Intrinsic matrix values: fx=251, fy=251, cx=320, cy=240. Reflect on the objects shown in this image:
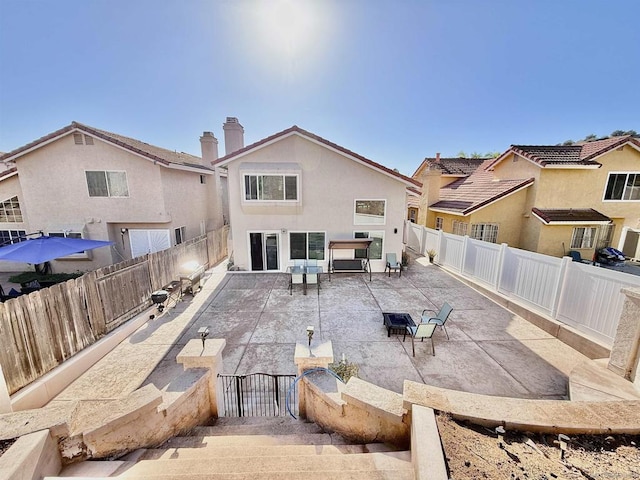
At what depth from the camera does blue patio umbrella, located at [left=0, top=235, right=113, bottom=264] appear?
8.50 meters

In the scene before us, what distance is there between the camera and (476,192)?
53.1 feet

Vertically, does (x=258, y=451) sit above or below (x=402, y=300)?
above

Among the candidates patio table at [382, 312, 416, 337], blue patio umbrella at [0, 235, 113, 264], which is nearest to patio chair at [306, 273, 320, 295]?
patio table at [382, 312, 416, 337]

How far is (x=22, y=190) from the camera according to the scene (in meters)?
12.4

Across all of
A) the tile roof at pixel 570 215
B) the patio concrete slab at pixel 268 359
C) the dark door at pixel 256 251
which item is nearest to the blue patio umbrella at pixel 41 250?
the dark door at pixel 256 251

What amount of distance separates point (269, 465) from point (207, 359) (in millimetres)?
2050

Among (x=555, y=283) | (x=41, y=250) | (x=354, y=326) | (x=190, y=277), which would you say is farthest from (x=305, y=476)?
(x=41, y=250)

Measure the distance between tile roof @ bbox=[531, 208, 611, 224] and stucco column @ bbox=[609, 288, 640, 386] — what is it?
1124 cm

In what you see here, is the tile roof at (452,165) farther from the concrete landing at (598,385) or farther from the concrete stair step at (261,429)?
the concrete stair step at (261,429)

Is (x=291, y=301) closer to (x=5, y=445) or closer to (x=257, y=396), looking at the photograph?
(x=257, y=396)

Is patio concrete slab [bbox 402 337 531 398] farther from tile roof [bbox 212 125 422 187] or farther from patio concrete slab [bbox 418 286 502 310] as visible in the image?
tile roof [bbox 212 125 422 187]

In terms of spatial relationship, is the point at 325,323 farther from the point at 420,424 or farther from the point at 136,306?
the point at 136,306

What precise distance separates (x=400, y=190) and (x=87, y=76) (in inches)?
578

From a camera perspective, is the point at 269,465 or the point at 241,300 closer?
the point at 269,465
